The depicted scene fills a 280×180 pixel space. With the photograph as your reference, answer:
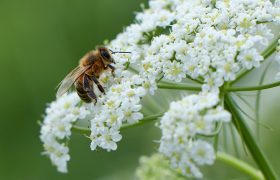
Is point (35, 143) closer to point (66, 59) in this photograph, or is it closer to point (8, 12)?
point (66, 59)

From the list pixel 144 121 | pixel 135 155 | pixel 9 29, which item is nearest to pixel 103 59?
pixel 144 121

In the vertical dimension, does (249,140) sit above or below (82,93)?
below

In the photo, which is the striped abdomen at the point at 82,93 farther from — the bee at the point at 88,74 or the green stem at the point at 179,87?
the green stem at the point at 179,87

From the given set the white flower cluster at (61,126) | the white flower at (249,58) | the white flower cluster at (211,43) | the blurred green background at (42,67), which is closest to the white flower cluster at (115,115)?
the white flower cluster at (211,43)

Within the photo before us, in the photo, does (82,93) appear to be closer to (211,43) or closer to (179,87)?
(179,87)

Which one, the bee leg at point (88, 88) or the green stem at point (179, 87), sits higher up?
the bee leg at point (88, 88)

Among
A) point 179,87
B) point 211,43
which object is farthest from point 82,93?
point 211,43
